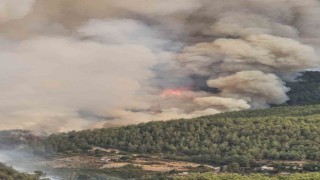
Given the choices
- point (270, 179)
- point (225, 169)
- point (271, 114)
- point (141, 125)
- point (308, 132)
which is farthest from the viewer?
point (271, 114)

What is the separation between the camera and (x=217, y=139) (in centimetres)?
1942

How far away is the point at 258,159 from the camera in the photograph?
17.7 m

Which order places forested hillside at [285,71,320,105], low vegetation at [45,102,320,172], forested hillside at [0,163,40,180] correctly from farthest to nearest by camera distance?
forested hillside at [285,71,320,105] → low vegetation at [45,102,320,172] → forested hillside at [0,163,40,180]

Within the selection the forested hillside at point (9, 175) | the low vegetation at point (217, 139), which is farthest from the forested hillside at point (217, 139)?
the forested hillside at point (9, 175)

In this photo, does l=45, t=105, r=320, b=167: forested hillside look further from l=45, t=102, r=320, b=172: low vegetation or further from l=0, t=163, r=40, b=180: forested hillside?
l=0, t=163, r=40, b=180: forested hillside

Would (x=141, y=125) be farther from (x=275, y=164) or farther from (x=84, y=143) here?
(x=275, y=164)

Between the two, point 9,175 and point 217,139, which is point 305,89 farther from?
point 9,175

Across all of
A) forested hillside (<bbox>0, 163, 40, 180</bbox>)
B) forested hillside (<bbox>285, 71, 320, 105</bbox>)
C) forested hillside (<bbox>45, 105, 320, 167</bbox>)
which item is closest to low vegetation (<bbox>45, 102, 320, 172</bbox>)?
forested hillside (<bbox>45, 105, 320, 167</bbox>)

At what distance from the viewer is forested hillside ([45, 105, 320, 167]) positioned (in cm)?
1797

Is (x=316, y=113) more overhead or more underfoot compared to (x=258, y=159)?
more overhead

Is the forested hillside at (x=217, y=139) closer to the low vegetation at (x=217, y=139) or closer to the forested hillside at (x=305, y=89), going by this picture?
the low vegetation at (x=217, y=139)

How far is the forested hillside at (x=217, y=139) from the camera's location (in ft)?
59.0

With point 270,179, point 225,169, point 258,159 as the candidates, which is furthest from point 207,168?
point 270,179

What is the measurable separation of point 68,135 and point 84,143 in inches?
29.7
